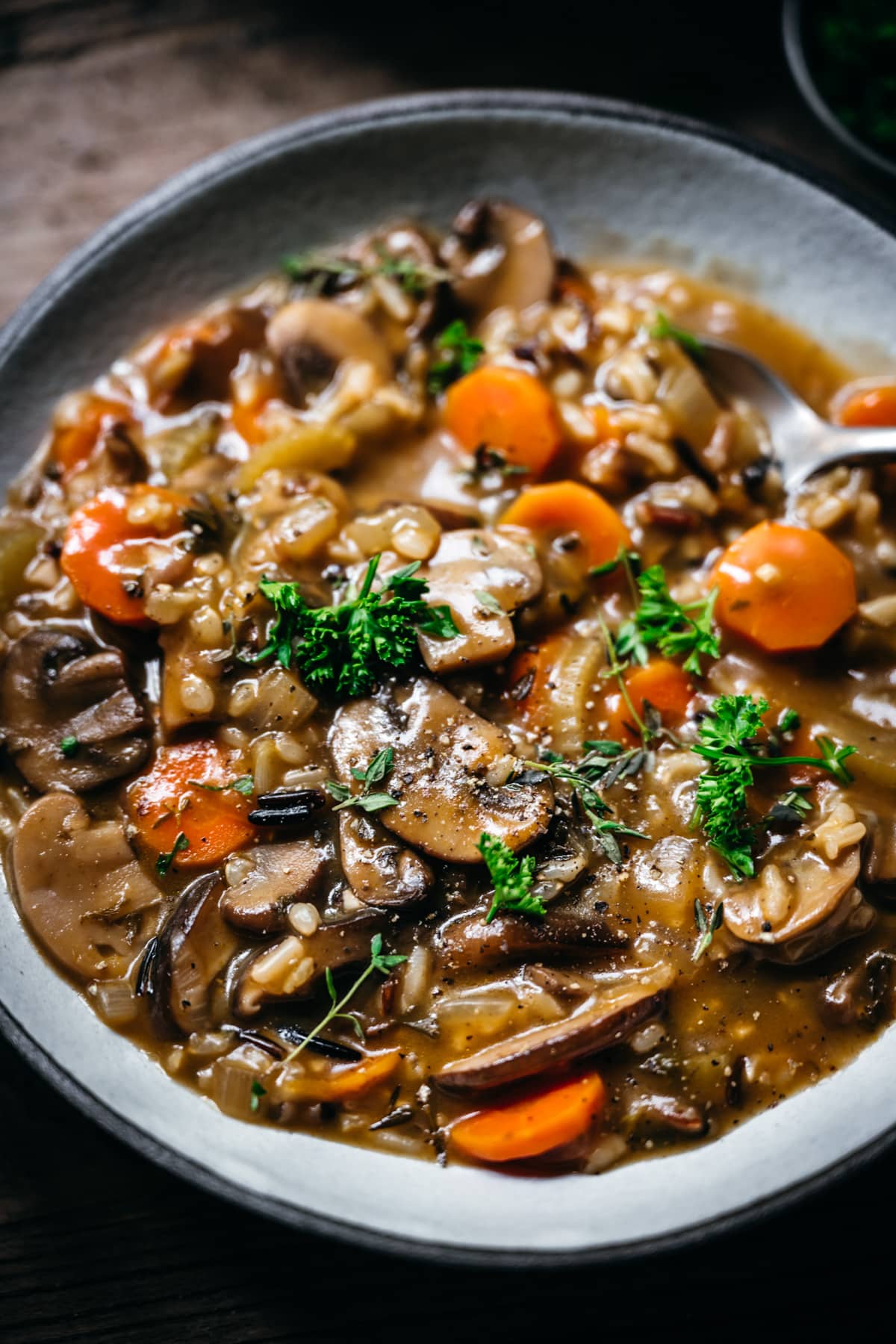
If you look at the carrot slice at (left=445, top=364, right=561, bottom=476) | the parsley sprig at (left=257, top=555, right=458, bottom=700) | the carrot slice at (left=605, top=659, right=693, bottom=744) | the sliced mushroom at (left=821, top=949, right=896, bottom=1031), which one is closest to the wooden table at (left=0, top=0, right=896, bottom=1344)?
the sliced mushroom at (left=821, top=949, right=896, bottom=1031)

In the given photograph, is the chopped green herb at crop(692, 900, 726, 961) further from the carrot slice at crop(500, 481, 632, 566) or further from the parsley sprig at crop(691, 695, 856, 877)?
the carrot slice at crop(500, 481, 632, 566)

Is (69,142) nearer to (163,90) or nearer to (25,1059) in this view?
(163,90)

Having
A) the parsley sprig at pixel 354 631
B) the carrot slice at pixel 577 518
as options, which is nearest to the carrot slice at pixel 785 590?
the carrot slice at pixel 577 518

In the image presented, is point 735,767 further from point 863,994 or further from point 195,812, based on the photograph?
point 195,812

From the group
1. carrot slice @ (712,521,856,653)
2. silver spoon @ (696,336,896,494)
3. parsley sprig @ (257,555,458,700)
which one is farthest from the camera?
silver spoon @ (696,336,896,494)

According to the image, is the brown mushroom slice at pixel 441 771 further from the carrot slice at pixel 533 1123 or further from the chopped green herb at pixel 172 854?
the carrot slice at pixel 533 1123
